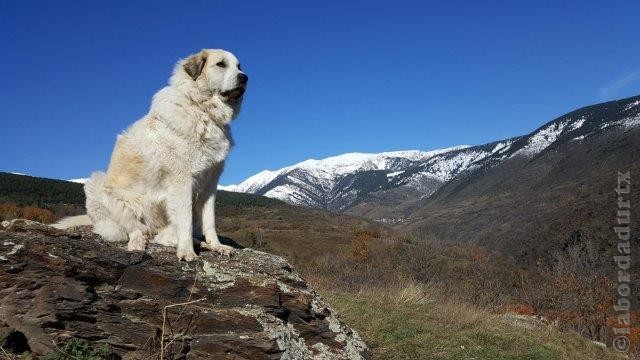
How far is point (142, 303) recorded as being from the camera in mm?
5363

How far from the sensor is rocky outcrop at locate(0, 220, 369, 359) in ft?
16.1

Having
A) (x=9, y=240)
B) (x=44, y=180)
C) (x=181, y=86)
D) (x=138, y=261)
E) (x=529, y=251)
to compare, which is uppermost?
(x=44, y=180)

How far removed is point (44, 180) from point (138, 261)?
172 metres

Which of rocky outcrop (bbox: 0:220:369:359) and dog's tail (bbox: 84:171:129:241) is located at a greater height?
dog's tail (bbox: 84:171:129:241)

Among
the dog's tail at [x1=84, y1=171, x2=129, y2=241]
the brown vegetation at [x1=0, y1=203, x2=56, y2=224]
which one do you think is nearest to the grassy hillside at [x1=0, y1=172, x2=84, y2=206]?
the brown vegetation at [x1=0, y1=203, x2=56, y2=224]

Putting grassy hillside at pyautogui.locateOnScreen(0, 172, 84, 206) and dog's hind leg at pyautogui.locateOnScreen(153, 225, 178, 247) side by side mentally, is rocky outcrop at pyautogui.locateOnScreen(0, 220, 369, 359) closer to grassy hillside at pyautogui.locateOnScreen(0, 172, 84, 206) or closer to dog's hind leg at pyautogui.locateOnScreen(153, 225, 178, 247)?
dog's hind leg at pyautogui.locateOnScreen(153, 225, 178, 247)

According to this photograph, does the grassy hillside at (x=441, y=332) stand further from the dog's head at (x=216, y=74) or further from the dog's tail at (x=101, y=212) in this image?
the dog's head at (x=216, y=74)

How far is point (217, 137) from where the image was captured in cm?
607

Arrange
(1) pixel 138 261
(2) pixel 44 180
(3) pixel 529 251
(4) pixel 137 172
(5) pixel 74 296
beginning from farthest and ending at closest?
(2) pixel 44 180 < (3) pixel 529 251 < (4) pixel 137 172 < (1) pixel 138 261 < (5) pixel 74 296

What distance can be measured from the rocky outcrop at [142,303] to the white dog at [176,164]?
1.04 feet

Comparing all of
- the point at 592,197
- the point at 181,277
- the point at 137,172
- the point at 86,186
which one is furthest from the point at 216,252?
the point at 592,197

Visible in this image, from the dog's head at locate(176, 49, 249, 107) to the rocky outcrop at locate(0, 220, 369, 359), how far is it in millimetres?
2025

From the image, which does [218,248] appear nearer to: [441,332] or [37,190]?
[441,332]

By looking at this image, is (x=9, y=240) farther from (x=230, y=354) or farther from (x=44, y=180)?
(x=44, y=180)
